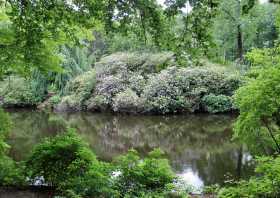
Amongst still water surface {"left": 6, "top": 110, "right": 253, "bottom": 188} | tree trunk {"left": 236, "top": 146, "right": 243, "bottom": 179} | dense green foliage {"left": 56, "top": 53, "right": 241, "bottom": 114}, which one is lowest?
still water surface {"left": 6, "top": 110, "right": 253, "bottom": 188}

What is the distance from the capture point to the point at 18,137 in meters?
19.4

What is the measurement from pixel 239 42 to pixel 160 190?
2696cm

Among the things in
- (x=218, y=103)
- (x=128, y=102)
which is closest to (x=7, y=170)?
(x=128, y=102)

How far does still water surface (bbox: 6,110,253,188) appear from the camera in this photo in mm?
12809

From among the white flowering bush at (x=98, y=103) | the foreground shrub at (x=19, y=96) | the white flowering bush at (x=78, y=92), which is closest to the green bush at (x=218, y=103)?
the white flowering bush at (x=98, y=103)

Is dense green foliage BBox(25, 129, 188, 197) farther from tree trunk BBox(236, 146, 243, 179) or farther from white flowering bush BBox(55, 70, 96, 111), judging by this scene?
white flowering bush BBox(55, 70, 96, 111)

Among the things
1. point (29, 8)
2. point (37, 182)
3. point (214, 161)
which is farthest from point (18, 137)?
point (29, 8)

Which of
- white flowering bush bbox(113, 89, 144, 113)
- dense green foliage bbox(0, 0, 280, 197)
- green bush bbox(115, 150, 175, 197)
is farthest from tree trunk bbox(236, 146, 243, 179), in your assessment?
white flowering bush bbox(113, 89, 144, 113)

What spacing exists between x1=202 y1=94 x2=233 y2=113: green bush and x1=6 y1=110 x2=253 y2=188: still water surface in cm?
78

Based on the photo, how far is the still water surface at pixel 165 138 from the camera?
42.0 ft

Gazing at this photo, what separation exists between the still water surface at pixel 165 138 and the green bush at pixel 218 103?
781 mm

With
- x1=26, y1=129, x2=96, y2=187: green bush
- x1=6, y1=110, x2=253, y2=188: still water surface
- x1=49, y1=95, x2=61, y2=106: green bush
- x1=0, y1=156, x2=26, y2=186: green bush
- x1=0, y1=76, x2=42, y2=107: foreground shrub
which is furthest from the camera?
x1=0, y1=76, x2=42, y2=107: foreground shrub

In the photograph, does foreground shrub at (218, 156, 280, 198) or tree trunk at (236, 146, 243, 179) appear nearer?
foreground shrub at (218, 156, 280, 198)

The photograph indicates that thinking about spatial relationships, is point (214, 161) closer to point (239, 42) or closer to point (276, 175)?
point (276, 175)
